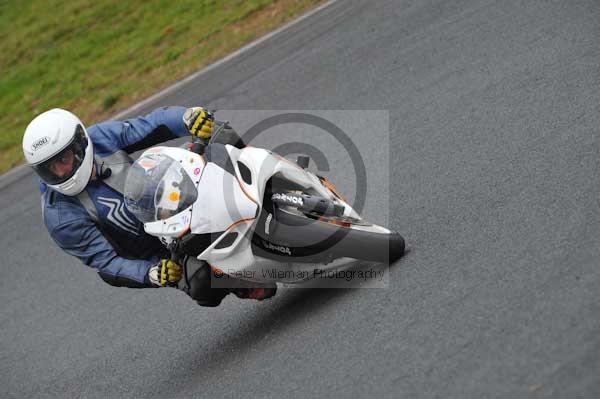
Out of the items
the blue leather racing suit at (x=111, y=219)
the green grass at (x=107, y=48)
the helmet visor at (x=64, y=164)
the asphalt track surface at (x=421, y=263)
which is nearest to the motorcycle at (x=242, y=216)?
the asphalt track surface at (x=421, y=263)

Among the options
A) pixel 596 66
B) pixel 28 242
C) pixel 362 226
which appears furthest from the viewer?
pixel 28 242

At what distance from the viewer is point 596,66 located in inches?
266

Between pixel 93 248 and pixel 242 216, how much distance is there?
1.25m

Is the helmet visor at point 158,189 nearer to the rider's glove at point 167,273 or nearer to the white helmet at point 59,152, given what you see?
the rider's glove at point 167,273

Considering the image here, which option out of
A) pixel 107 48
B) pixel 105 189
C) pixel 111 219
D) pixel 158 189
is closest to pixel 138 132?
pixel 105 189

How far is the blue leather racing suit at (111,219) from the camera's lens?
18.1 ft

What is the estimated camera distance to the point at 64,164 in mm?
5457

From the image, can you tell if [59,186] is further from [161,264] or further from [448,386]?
[448,386]

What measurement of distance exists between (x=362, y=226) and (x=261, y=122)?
4.02 m

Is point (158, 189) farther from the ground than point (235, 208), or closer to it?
farther from the ground

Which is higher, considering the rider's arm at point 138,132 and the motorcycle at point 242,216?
→ the rider's arm at point 138,132

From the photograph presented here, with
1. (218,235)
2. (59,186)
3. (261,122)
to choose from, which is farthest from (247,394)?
(261,122)

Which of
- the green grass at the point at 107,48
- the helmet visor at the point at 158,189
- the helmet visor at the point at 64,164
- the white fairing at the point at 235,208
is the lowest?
the green grass at the point at 107,48

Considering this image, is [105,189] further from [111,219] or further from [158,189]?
[158,189]
